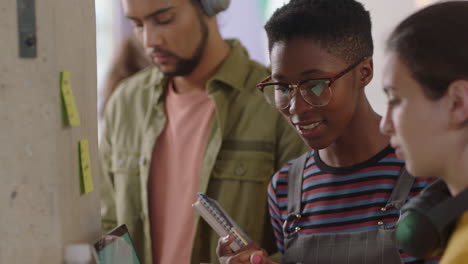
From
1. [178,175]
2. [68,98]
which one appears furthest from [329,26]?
[178,175]

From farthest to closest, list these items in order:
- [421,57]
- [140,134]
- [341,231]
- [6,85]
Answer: [140,134] → [341,231] → [6,85] → [421,57]

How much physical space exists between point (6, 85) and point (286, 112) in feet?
2.06

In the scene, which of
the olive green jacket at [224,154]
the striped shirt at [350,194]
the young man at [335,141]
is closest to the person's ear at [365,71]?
the young man at [335,141]

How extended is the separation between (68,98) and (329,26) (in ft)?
2.05

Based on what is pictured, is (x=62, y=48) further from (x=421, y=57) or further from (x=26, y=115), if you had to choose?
(x=421, y=57)

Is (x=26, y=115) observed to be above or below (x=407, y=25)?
below

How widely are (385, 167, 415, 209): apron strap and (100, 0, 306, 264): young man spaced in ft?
1.65

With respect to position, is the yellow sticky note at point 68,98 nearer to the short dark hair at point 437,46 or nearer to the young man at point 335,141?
the young man at point 335,141

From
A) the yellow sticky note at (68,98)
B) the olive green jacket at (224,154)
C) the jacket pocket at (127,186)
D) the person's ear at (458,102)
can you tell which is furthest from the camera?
the jacket pocket at (127,186)

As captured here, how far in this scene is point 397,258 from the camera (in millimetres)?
1429

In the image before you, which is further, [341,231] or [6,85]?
[341,231]

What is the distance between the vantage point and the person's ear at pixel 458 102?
1.00 meters

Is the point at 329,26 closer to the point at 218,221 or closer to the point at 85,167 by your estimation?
the point at 218,221

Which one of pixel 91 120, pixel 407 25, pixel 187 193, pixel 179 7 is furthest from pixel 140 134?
pixel 407 25
